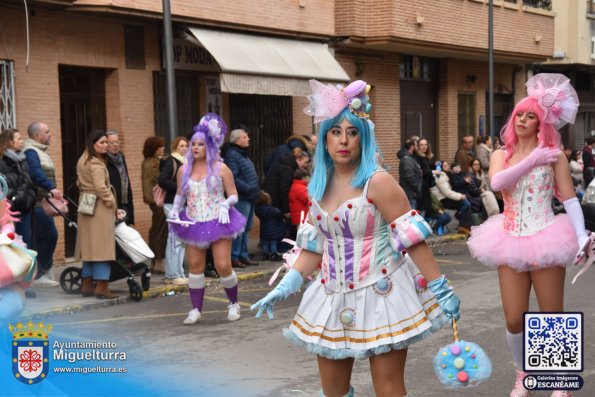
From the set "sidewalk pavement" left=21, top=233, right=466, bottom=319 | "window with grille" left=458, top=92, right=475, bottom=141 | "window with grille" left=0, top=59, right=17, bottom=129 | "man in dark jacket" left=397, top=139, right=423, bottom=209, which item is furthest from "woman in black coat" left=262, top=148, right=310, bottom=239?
"window with grille" left=458, top=92, right=475, bottom=141

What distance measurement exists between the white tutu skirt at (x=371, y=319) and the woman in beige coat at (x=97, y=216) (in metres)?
6.63

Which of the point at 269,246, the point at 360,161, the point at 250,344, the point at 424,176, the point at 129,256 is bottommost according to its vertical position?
the point at 250,344

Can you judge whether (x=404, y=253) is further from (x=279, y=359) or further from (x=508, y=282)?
(x=279, y=359)

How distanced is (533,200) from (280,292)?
236 cm

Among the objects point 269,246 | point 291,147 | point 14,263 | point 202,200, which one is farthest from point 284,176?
point 14,263

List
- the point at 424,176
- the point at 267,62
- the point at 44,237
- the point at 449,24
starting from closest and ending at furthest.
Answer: the point at 44,237 < the point at 424,176 < the point at 267,62 < the point at 449,24

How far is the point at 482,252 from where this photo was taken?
696 centimetres

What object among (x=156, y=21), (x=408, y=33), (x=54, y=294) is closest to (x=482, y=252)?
(x=54, y=294)

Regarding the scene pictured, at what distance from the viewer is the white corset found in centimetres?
679

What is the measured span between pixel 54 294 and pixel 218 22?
294 inches

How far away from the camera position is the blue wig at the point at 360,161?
5207mm

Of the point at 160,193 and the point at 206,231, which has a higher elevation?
the point at 160,193

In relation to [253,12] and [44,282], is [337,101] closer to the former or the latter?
[44,282]

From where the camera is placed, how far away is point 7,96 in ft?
47.8
